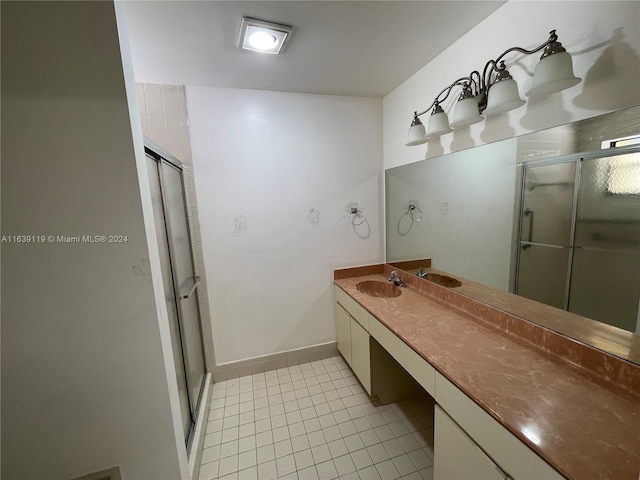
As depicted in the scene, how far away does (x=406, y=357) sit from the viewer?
1276 millimetres

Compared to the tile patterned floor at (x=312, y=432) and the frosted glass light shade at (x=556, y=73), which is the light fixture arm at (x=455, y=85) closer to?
the frosted glass light shade at (x=556, y=73)

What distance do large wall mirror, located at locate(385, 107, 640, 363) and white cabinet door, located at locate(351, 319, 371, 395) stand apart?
75cm

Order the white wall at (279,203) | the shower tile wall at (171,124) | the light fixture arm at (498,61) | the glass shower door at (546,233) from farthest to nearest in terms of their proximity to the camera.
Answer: the white wall at (279,203)
the shower tile wall at (171,124)
the glass shower door at (546,233)
the light fixture arm at (498,61)

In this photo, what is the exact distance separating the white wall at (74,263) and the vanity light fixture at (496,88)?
147 cm

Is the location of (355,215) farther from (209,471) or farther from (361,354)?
(209,471)

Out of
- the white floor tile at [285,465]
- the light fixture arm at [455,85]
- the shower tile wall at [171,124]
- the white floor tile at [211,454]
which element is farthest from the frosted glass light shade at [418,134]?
the white floor tile at [211,454]

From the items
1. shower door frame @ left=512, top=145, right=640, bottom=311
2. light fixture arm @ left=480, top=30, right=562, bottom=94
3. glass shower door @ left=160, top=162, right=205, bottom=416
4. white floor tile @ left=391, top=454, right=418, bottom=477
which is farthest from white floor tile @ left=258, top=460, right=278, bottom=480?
light fixture arm @ left=480, top=30, right=562, bottom=94

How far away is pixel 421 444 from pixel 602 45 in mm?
2109

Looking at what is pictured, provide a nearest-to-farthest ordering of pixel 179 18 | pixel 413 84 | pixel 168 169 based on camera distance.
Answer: pixel 179 18 → pixel 168 169 → pixel 413 84

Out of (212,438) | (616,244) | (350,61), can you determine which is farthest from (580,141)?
(212,438)

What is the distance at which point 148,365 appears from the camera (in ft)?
2.93

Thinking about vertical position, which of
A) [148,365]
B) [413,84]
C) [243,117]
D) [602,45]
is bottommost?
[148,365]

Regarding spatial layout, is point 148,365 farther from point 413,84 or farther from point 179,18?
point 413,84

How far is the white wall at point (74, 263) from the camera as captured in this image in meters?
0.73
